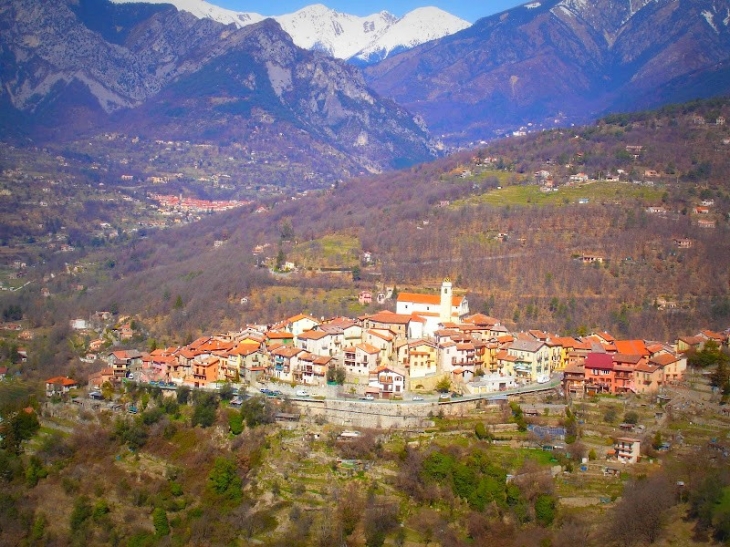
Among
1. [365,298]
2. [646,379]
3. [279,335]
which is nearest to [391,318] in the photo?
[279,335]

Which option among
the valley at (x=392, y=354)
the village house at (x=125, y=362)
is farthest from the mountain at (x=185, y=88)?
the village house at (x=125, y=362)

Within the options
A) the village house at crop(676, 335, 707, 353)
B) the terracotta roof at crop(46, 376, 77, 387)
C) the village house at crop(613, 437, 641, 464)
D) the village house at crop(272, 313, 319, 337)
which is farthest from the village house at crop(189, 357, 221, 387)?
the village house at crop(676, 335, 707, 353)

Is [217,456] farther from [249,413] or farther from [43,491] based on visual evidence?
[43,491]

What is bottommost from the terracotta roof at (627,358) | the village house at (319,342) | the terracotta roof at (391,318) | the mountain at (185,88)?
the village house at (319,342)

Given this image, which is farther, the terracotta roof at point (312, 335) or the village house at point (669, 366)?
the terracotta roof at point (312, 335)

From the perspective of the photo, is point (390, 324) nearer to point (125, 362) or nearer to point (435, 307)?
point (435, 307)

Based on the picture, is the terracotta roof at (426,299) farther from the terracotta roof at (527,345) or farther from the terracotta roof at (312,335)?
the terracotta roof at (312,335)

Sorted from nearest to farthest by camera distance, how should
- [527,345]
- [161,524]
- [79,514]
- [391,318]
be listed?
[161,524] < [79,514] < [527,345] < [391,318]
